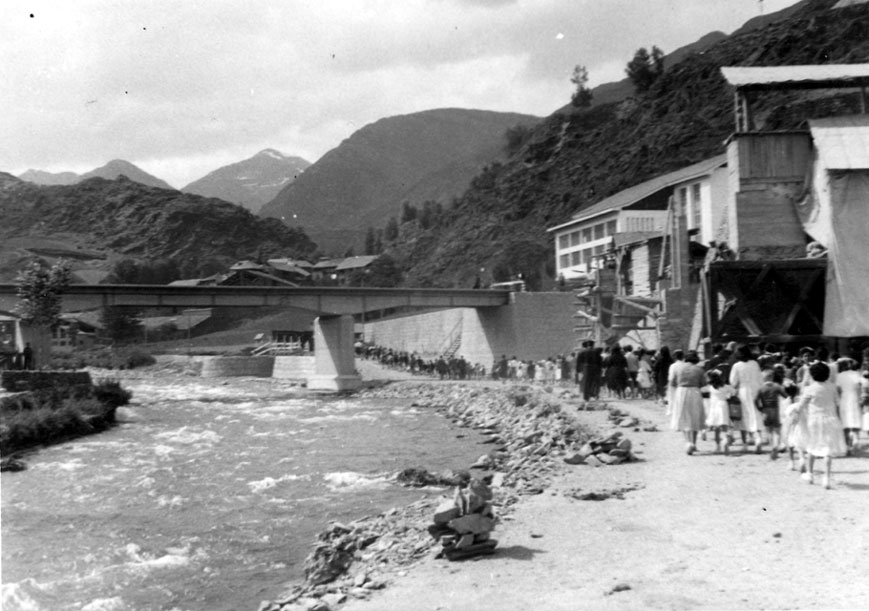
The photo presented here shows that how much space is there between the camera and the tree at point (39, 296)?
4559 centimetres

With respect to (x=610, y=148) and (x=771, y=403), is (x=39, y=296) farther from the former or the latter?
(x=610, y=148)

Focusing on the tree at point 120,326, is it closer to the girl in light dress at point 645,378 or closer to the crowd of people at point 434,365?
the crowd of people at point 434,365

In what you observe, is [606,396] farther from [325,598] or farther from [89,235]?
[89,235]

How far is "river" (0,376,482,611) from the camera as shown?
1198 cm

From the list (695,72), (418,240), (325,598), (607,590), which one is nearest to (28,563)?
(325,598)

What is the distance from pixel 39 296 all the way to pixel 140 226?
125032 mm

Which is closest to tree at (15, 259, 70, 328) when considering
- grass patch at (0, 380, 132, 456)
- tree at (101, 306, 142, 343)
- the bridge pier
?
grass patch at (0, 380, 132, 456)

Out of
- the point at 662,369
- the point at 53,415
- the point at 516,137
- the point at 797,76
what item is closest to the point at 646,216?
the point at 797,76

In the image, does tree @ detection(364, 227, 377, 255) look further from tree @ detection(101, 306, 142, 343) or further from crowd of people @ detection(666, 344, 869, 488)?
crowd of people @ detection(666, 344, 869, 488)

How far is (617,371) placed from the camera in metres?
25.2

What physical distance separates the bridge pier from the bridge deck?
118cm

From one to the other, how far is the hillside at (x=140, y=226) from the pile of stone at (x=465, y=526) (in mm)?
139497

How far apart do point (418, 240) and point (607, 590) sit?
118m

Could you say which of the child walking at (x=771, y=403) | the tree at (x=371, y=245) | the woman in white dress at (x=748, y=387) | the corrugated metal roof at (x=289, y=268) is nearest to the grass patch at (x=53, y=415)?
the woman in white dress at (x=748, y=387)
